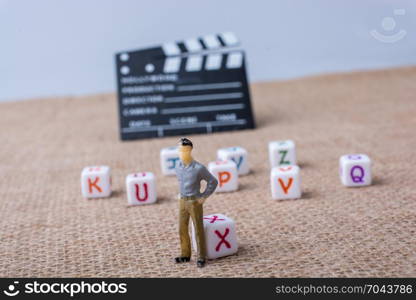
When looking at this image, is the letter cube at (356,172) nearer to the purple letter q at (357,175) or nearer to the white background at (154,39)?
the purple letter q at (357,175)

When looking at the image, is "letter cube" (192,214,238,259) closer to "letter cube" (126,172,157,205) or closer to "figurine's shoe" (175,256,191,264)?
"figurine's shoe" (175,256,191,264)

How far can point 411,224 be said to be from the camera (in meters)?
2.16

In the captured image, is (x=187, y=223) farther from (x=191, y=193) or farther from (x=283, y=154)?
(x=283, y=154)

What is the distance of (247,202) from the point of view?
2.51m

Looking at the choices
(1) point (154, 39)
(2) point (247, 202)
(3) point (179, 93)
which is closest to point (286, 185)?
(2) point (247, 202)

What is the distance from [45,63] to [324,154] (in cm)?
220

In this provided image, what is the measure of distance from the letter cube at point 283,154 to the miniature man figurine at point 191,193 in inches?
39.7

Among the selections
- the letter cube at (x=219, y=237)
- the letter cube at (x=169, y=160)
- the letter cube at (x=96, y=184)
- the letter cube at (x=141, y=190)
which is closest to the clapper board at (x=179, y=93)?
the letter cube at (x=169, y=160)

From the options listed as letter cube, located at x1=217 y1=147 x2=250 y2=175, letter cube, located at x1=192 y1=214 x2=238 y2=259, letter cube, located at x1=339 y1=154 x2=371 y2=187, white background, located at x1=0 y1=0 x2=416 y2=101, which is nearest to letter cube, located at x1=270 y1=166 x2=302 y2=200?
letter cube, located at x1=339 y1=154 x2=371 y2=187

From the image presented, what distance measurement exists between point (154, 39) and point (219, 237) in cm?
291

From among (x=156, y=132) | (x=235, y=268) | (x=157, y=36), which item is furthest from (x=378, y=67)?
(x=235, y=268)

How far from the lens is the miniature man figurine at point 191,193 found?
75.4 inches

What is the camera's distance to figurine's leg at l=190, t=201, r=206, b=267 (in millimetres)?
1920

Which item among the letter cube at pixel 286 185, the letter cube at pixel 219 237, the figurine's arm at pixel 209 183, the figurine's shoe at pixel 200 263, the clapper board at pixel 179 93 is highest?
the clapper board at pixel 179 93
